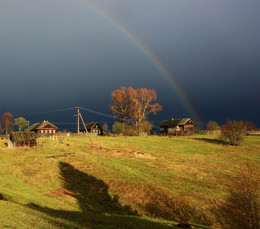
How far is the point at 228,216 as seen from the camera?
15.1 metres

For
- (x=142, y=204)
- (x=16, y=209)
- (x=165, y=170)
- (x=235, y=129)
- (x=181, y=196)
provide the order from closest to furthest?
(x=16, y=209) → (x=142, y=204) → (x=181, y=196) → (x=165, y=170) → (x=235, y=129)

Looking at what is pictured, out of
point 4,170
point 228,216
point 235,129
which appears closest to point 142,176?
point 228,216

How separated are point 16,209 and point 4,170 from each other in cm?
1530

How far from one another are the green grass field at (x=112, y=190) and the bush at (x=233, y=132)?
12989 mm

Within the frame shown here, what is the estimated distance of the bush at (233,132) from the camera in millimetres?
46375

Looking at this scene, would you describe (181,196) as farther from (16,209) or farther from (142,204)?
(16,209)

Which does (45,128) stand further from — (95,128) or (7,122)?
(7,122)

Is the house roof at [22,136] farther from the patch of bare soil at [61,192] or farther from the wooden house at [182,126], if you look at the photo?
the wooden house at [182,126]

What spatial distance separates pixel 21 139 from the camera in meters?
39.2

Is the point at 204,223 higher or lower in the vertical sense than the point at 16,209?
lower

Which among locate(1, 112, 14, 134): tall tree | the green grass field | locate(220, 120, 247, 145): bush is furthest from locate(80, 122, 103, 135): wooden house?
locate(220, 120, 247, 145): bush

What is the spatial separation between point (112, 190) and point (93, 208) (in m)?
4.27

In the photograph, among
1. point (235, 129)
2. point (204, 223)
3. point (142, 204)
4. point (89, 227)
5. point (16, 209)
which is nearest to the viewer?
point (89, 227)

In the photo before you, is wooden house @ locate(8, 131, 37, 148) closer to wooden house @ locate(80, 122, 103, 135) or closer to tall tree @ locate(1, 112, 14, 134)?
wooden house @ locate(80, 122, 103, 135)
